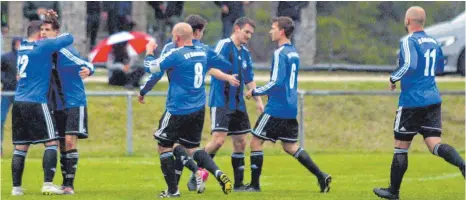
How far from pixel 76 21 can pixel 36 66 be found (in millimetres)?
11882

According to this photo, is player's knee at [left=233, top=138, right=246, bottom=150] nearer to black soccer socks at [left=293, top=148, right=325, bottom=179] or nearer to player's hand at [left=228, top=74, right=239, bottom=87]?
black soccer socks at [left=293, top=148, right=325, bottom=179]

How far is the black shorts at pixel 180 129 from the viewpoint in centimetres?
1370

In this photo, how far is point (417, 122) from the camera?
13352 millimetres

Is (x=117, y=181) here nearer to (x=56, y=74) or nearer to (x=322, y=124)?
(x=56, y=74)

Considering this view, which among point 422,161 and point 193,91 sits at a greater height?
point 193,91

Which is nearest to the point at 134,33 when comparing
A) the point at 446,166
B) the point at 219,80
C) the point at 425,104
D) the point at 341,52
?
the point at 341,52

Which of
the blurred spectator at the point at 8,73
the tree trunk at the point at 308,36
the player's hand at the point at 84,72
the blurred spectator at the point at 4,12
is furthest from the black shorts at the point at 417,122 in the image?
the tree trunk at the point at 308,36

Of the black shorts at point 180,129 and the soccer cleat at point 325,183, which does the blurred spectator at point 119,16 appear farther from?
the black shorts at point 180,129

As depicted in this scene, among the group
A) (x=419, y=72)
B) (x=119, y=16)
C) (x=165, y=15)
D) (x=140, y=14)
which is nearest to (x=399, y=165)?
(x=419, y=72)

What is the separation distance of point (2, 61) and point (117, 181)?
530cm

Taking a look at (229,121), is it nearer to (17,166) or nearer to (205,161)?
(205,161)

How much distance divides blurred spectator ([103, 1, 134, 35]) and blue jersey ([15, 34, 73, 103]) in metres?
10.3

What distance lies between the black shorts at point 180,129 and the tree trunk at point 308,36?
42.4 ft

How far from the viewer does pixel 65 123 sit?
14562 millimetres
